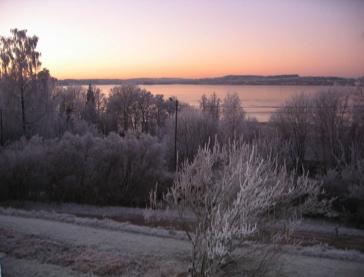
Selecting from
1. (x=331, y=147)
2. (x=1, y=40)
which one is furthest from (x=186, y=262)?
(x=1, y=40)

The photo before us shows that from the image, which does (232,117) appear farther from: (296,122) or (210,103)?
(210,103)

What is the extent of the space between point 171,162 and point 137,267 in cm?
2620

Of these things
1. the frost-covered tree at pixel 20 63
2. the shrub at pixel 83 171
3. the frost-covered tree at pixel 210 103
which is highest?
the frost-covered tree at pixel 20 63

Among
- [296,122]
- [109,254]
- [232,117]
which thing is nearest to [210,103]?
[232,117]

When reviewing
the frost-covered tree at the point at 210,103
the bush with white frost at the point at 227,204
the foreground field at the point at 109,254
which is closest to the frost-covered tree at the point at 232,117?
the frost-covered tree at the point at 210,103

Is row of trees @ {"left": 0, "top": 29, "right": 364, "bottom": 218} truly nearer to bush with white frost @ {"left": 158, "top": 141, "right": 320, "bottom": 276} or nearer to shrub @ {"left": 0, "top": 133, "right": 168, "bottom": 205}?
shrub @ {"left": 0, "top": 133, "right": 168, "bottom": 205}

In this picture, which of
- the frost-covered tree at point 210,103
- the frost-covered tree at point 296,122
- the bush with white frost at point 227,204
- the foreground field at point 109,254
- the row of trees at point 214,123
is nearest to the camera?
the bush with white frost at point 227,204

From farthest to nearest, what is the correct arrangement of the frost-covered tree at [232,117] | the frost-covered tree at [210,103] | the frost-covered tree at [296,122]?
the frost-covered tree at [210,103] < the frost-covered tree at [232,117] < the frost-covered tree at [296,122]

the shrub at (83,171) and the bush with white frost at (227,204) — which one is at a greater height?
the bush with white frost at (227,204)

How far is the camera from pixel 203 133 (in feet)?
133

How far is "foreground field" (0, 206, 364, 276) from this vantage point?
9.95 metres

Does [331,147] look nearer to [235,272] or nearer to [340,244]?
[340,244]

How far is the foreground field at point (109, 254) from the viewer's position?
32.7 feet

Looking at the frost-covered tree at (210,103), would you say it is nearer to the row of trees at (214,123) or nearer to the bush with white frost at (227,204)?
the row of trees at (214,123)
